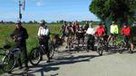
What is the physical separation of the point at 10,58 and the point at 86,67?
10.3 feet

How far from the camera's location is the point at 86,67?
16641 millimetres

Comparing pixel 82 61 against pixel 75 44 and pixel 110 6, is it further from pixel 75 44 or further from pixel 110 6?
pixel 110 6

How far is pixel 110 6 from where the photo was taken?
40.7 m

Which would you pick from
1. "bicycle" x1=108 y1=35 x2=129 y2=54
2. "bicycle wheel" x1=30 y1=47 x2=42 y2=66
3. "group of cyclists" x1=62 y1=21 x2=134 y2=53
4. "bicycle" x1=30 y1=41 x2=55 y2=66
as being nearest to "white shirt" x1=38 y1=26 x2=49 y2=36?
"bicycle" x1=30 y1=41 x2=55 y2=66

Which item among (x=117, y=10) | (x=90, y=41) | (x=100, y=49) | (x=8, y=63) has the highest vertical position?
(x=117, y=10)

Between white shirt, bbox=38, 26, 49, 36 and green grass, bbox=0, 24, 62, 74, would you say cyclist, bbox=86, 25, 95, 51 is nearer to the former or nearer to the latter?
green grass, bbox=0, 24, 62, 74

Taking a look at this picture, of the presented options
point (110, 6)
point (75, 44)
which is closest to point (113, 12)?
point (110, 6)

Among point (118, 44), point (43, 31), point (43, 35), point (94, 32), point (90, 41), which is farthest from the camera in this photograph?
point (118, 44)

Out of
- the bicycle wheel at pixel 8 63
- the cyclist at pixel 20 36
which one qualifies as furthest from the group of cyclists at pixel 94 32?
the bicycle wheel at pixel 8 63

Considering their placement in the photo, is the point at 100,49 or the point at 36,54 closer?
the point at 36,54

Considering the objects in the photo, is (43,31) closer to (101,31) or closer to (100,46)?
(100,46)

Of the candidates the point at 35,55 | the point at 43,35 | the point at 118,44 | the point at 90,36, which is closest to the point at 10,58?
the point at 35,55

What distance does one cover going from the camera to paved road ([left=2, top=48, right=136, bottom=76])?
589 inches

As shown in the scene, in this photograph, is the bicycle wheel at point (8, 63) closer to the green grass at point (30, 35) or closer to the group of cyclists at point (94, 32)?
the green grass at point (30, 35)
